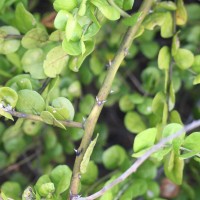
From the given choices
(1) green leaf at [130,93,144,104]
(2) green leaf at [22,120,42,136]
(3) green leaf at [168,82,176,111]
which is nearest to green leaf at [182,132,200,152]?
(3) green leaf at [168,82,176,111]

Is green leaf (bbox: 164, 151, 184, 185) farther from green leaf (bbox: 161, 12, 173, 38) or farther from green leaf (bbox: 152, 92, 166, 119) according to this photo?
green leaf (bbox: 161, 12, 173, 38)

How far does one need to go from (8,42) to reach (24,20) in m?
0.04

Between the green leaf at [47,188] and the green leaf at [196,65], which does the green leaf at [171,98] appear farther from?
the green leaf at [47,188]

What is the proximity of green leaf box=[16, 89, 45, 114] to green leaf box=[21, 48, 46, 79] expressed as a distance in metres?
0.07

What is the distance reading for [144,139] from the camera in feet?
2.24

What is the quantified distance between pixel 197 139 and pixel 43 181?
22cm

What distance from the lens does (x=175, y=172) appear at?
2.44 ft

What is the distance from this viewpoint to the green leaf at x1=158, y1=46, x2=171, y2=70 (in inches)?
31.1

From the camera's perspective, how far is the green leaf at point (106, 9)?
0.63 meters

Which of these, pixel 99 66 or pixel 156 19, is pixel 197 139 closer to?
pixel 156 19

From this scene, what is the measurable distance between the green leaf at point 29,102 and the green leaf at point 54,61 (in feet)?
0.16

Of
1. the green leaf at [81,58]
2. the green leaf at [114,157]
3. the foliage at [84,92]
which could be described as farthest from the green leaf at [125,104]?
the green leaf at [81,58]

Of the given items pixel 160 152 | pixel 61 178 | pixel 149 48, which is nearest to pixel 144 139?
pixel 160 152

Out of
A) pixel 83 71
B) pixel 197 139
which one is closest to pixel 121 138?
pixel 83 71
